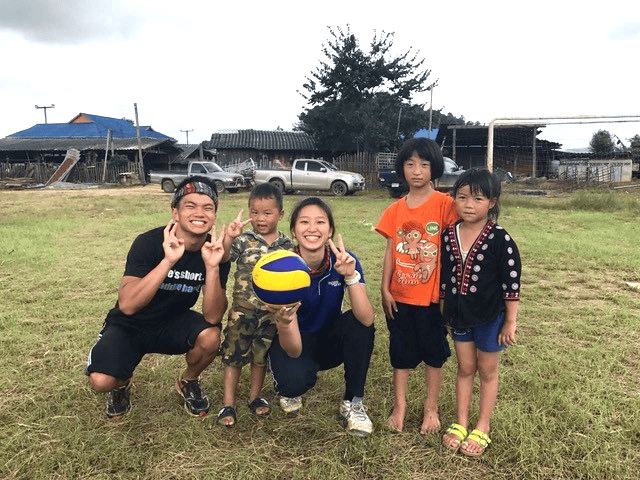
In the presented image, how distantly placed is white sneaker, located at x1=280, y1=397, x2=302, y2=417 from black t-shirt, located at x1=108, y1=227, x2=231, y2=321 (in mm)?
828

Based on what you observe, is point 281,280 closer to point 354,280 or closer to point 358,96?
point 354,280

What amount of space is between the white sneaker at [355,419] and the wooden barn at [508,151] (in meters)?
27.4

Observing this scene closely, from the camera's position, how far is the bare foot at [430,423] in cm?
265

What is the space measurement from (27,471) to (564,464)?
2728mm

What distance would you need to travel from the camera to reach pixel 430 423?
2.67 metres

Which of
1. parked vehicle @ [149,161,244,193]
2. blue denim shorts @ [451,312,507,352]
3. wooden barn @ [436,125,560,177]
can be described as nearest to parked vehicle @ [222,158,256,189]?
parked vehicle @ [149,161,244,193]

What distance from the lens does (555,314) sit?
15.1 ft

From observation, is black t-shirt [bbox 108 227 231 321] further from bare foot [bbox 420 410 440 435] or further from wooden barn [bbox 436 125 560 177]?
wooden barn [bbox 436 125 560 177]

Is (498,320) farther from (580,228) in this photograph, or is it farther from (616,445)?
(580,228)

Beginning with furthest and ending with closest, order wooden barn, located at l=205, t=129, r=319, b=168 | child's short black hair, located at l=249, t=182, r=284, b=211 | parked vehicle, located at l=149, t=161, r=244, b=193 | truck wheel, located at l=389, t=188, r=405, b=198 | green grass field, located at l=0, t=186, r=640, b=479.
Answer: wooden barn, located at l=205, t=129, r=319, b=168 → parked vehicle, located at l=149, t=161, r=244, b=193 → truck wheel, located at l=389, t=188, r=405, b=198 → child's short black hair, located at l=249, t=182, r=284, b=211 → green grass field, located at l=0, t=186, r=640, b=479

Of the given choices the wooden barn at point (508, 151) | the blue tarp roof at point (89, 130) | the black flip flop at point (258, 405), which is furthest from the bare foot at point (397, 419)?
the blue tarp roof at point (89, 130)

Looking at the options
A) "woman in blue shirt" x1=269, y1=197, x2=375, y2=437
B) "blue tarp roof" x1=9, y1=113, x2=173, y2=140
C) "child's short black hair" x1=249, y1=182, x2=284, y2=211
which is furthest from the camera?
"blue tarp roof" x1=9, y1=113, x2=173, y2=140

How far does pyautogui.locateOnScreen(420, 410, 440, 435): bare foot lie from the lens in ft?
8.69

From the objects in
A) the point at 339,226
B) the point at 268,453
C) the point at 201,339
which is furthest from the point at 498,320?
the point at 339,226
